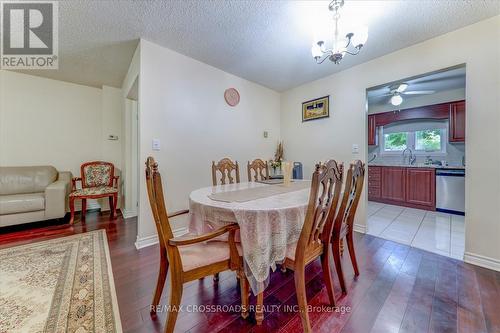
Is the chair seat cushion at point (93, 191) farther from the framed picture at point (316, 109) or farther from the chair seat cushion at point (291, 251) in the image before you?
the framed picture at point (316, 109)

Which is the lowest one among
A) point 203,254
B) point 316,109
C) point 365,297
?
point 365,297

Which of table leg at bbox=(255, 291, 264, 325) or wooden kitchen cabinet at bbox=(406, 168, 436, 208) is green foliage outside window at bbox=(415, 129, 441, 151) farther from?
table leg at bbox=(255, 291, 264, 325)

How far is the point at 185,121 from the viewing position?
8.66ft

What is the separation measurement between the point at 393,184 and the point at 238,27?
429 cm

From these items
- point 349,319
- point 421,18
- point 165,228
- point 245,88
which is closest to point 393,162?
point 421,18

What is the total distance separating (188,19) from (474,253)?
11.9 feet

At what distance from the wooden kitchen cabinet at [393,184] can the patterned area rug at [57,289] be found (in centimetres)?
490

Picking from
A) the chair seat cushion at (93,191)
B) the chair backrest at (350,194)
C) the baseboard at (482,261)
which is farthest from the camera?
the chair seat cushion at (93,191)

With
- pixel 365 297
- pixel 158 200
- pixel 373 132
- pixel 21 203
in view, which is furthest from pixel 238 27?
pixel 373 132

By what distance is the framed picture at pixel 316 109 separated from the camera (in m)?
3.21

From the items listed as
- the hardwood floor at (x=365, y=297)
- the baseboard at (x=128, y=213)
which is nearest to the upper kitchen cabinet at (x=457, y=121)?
the hardwood floor at (x=365, y=297)

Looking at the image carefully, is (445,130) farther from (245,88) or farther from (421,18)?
(245,88)

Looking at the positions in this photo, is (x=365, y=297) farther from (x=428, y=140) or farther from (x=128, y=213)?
(x=428, y=140)

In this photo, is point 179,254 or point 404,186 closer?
point 179,254
